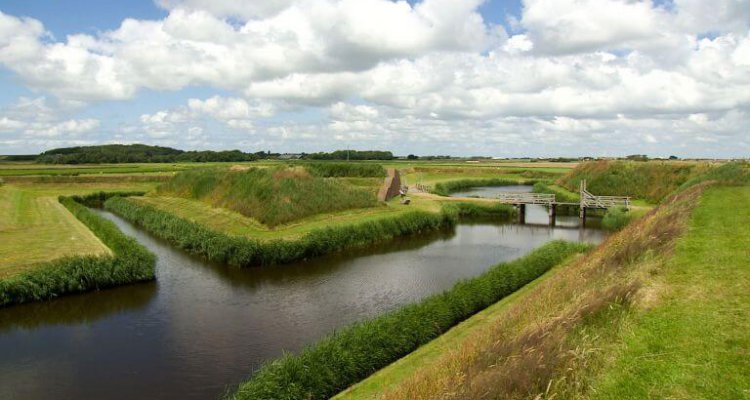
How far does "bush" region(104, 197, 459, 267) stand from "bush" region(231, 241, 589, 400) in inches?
557

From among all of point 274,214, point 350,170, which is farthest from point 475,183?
point 274,214

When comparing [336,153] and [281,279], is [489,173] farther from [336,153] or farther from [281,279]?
[281,279]

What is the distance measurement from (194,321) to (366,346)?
31.1ft

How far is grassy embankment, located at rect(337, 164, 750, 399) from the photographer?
7387 mm

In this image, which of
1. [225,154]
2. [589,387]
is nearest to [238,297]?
[589,387]

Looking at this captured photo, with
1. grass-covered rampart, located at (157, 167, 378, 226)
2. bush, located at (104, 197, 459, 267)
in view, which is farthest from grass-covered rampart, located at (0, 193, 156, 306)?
grass-covered rampart, located at (157, 167, 378, 226)

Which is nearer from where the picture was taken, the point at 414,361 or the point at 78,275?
the point at 414,361

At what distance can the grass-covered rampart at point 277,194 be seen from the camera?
38.2m

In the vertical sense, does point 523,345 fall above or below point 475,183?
below

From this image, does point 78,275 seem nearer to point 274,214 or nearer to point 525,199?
point 274,214

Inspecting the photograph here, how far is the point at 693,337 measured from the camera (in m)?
8.34

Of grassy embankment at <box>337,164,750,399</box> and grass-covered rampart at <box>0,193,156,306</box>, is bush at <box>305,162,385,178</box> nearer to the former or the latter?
grass-covered rampart at <box>0,193,156,306</box>

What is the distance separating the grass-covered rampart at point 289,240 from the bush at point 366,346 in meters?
14.2

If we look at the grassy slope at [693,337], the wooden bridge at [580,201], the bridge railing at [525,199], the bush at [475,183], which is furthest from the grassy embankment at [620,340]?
the bush at [475,183]
